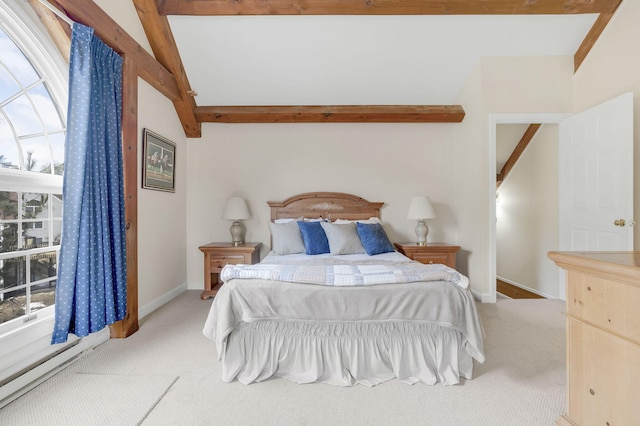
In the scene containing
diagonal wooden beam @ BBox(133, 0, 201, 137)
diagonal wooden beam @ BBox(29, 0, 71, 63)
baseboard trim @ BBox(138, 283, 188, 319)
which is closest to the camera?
diagonal wooden beam @ BBox(29, 0, 71, 63)

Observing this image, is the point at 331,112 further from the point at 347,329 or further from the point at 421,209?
the point at 347,329

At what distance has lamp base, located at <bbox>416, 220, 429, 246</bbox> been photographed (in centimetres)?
378

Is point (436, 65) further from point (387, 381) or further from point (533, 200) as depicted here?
point (387, 381)

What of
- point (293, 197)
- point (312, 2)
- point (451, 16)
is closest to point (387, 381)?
point (293, 197)

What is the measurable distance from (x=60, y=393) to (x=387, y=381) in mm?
1976

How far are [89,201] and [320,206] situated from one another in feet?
8.39

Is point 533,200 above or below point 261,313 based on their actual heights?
above

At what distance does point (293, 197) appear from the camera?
4.05 meters

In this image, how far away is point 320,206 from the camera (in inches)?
159

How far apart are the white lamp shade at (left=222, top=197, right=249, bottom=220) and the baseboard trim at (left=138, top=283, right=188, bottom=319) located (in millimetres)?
1109

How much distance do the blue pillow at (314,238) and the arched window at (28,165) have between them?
84.9 inches

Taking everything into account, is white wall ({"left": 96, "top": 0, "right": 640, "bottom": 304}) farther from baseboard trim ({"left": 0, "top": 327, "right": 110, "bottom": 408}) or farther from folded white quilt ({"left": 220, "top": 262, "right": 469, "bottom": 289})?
folded white quilt ({"left": 220, "top": 262, "right": 469, "bottom": 289})

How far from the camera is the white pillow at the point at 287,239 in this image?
3344mm

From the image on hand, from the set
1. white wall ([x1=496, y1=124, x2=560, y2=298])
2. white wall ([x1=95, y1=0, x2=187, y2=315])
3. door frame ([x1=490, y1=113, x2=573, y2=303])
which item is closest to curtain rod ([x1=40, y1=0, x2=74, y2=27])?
white wall ([x1=95, y1=0, x2=187, y2=315])
